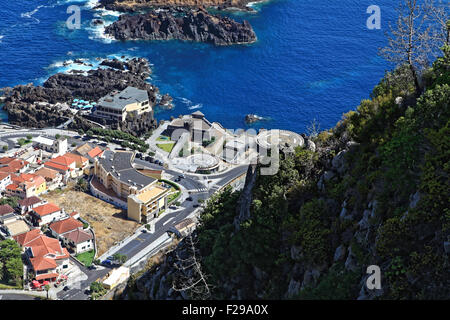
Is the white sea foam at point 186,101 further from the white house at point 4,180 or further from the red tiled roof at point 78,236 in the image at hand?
the red tiled roof at point 78,236

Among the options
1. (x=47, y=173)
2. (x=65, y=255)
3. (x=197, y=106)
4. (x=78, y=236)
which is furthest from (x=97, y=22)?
(x=65, y=255)

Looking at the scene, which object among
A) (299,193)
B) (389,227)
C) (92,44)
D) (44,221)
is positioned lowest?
(44,221)

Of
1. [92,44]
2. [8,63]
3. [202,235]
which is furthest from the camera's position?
[92,44]

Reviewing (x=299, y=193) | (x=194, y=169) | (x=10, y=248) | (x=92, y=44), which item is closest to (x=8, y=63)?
(x=92, y=44)

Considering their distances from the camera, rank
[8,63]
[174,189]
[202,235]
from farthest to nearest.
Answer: [8,63] < [174,189] < [202,235]

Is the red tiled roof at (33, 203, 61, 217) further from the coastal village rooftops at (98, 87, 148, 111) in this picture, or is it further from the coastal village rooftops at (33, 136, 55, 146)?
the coastal village rooftops at (98, 87, 148, 111)

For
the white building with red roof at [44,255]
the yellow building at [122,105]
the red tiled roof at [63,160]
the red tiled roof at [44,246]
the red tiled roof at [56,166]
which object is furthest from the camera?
the yellow building at [122,105]

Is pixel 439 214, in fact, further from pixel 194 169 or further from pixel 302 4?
pixel 302 4

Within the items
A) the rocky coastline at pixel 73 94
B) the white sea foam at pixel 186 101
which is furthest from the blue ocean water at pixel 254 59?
the rocky coastline at pixel 73 94
